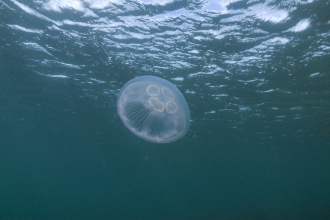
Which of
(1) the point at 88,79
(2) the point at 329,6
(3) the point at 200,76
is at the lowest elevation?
(1) the point at 88,79

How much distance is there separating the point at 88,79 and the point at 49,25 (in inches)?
181

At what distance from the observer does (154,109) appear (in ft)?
19.7

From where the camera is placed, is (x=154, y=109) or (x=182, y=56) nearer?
(x=154, y=109)

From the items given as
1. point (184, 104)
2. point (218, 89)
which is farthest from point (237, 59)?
point (184, 104)

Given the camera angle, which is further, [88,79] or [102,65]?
[88,79]

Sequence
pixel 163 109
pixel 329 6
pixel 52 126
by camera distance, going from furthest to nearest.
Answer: pixel 52 126
pixel 329 6
pixel 163 109

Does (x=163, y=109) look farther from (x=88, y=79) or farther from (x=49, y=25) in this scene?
(x=88, y=79)

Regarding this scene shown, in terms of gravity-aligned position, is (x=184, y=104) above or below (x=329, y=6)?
below

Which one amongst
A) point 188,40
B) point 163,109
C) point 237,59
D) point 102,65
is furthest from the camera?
point 102,65

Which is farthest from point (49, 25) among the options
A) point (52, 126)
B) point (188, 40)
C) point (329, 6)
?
point (52, 126)

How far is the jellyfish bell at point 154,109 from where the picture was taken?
5.90 metres

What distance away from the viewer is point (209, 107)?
16094 millimetres

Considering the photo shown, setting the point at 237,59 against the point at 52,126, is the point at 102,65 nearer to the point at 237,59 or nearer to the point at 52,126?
the point at 237,59

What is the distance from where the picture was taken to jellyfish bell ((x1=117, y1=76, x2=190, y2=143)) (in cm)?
590
